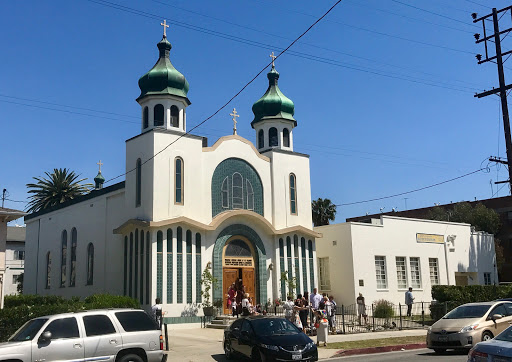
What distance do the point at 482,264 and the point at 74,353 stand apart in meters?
33.8

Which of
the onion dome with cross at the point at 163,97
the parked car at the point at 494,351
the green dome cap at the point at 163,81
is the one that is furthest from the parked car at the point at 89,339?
the green dome cap at the point at 163,81

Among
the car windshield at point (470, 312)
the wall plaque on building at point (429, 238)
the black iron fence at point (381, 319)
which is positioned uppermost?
the wall plaque on building at point (429, 238)

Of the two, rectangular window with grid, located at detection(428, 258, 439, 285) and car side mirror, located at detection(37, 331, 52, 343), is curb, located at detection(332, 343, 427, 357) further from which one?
rectangular window with grid, located at detection(428, 258, 439, 285)

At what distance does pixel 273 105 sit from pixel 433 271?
14.6m

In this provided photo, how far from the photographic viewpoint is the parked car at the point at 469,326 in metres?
16.0

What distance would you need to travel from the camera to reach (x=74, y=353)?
12.4m

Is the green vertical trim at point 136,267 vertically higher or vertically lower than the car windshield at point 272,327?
higher

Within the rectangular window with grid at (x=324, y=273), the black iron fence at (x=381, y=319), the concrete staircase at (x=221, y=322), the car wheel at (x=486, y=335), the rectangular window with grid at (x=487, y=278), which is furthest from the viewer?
the rectangular window with grid at (x=487, y=278)

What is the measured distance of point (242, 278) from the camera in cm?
2975

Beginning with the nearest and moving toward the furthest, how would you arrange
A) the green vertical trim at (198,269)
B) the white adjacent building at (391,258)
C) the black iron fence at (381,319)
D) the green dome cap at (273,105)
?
the black iron fence at (381,319), the green vertical trim at (198,269), the white adjacent building at (391,258), the green dome cap at (273,105)

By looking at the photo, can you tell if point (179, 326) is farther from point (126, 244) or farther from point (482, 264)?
point (482, 264)

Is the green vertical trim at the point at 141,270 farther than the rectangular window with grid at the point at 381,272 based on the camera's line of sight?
No

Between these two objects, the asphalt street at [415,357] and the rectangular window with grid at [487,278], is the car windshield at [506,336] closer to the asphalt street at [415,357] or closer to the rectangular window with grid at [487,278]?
the asphalt street at [415,357]

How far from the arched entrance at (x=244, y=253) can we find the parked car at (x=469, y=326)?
13.5 m
